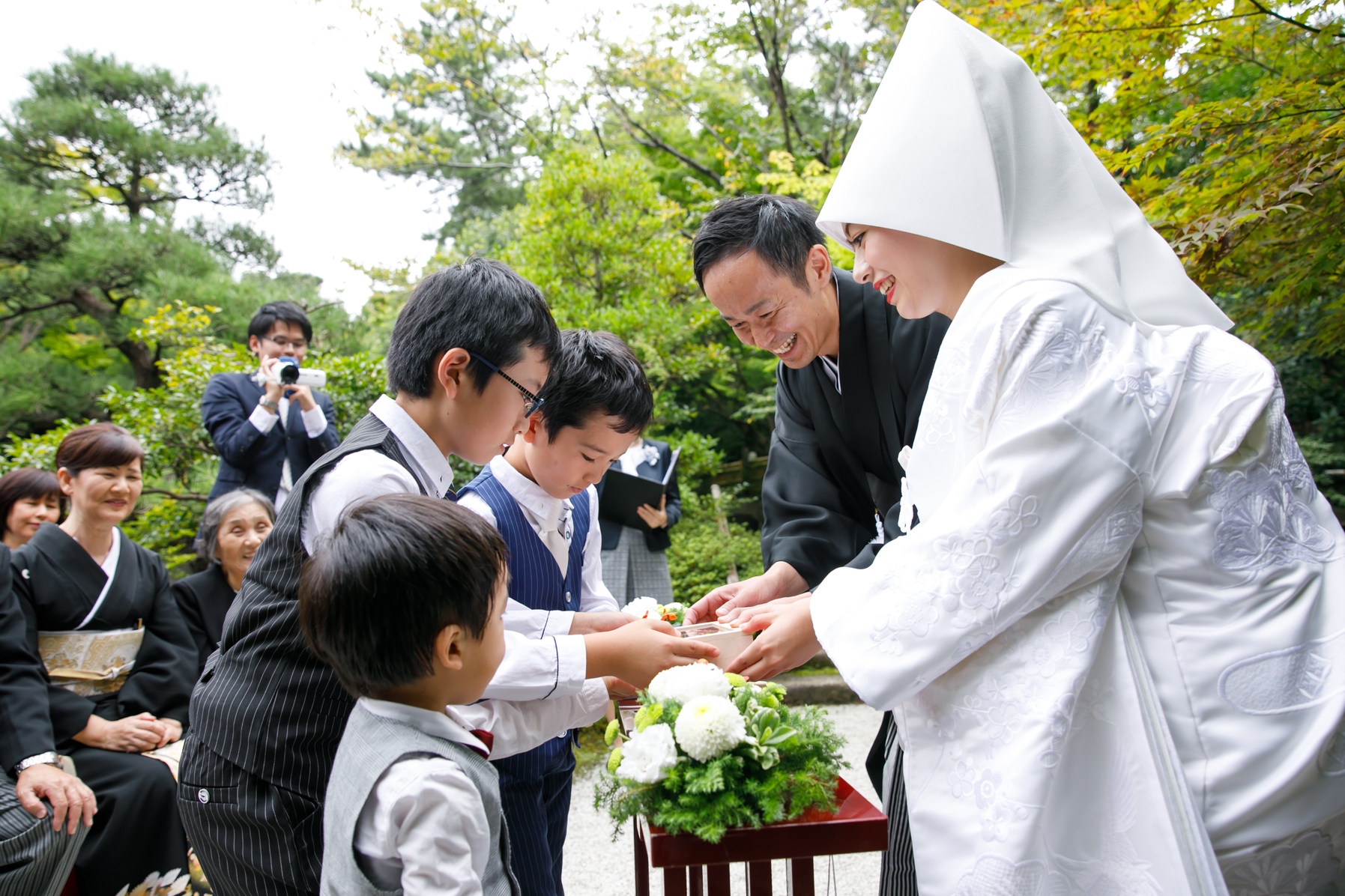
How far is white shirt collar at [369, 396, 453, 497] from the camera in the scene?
2.04m

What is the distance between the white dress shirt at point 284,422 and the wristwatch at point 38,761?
2120mm

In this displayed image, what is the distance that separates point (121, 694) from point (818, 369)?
307 cm

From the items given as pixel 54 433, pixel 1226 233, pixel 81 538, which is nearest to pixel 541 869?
pixel 81 538

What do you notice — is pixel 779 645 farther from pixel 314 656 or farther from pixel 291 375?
pixel 291 375

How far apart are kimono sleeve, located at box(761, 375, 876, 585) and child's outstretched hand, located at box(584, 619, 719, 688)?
0.83 meters

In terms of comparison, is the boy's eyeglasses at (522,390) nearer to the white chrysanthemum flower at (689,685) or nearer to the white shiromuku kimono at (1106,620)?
the white chrysanthemum flower at (689,685)

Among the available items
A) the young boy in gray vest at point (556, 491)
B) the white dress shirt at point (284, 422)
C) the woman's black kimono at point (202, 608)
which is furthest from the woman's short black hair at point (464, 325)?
the white dress shirt at point (284, 422)

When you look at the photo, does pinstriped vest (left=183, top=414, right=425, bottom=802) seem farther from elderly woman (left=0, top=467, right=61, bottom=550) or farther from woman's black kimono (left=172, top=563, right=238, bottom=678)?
elderly woman (left=0, top=467, right=61, bottom=550)

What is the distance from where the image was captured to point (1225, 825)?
4.71ft

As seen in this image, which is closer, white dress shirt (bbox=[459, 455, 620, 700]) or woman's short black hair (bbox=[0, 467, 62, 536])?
white dress shirt (bbox=[459, 455, 620, 700])

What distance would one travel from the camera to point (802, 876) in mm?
1708

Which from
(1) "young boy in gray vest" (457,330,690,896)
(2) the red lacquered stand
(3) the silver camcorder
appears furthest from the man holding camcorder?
(2) the red lacquered stand

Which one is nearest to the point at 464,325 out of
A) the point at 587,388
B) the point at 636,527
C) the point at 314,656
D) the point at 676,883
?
the point at 587,388

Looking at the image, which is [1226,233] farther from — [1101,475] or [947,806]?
[947,806]
